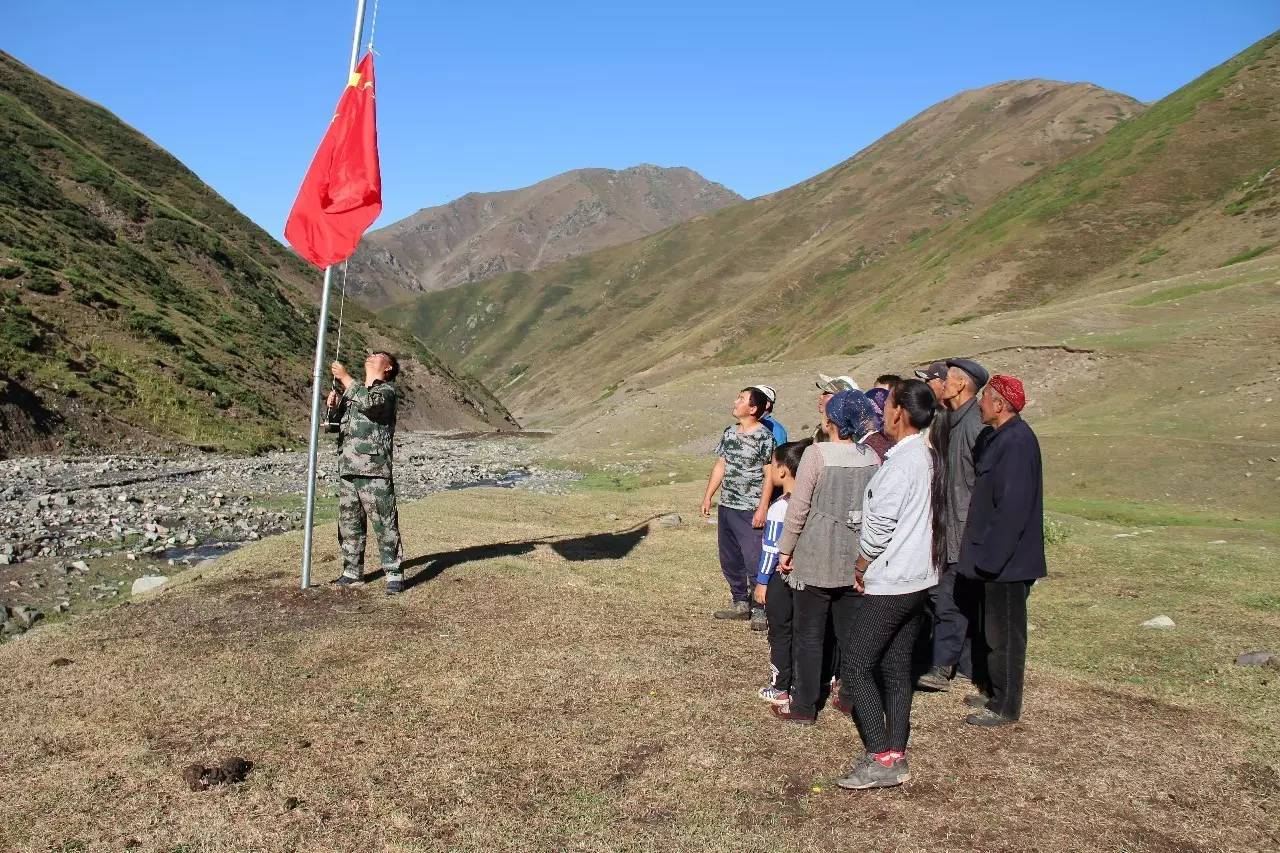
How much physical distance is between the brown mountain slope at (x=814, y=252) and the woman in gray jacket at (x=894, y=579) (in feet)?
232

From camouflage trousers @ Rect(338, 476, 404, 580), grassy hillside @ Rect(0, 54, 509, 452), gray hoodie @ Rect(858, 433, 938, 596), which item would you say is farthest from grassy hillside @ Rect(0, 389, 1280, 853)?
grassy hillside @ Rect(0, 54, 509, 452)

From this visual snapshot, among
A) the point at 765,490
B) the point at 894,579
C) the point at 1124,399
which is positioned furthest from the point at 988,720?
the point at 1124,399

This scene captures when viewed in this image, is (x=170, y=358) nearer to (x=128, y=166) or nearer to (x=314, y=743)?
(x=314, y=743)

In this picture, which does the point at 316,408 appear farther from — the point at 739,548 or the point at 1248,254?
the point at 1248,254

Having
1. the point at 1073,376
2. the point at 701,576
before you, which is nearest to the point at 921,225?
the point at 1073,376

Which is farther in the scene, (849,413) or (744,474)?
(744,474)

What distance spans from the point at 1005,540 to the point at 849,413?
159 centimetres

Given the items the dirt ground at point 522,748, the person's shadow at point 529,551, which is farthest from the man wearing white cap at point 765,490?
the person's shadow at point 529,551

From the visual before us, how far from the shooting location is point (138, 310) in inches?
1654

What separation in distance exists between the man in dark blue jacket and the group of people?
0.03ft

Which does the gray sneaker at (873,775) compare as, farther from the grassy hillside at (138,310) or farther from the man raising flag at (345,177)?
the grassy hillside at (138,310)

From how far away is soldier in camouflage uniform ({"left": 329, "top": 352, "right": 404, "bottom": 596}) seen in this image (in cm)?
978

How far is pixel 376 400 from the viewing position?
9758 mm

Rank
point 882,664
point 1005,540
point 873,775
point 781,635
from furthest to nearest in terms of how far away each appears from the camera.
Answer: point 781,635, point 1005,540, point 882,664, point 873,775
